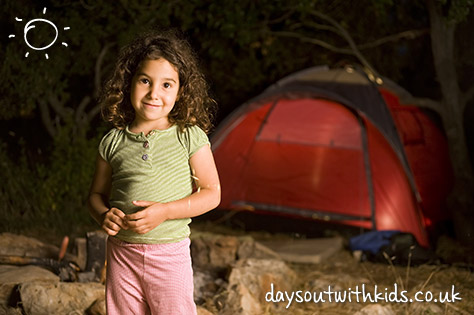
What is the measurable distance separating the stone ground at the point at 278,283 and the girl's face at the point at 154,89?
143 centimetres

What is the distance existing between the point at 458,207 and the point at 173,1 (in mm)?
3082

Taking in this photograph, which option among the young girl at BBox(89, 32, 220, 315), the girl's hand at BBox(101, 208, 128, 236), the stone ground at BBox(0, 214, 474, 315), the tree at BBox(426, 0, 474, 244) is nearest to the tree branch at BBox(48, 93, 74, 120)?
the stone ground at BBox(0, 214, 474, 315)

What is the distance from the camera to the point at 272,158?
6.49 metres

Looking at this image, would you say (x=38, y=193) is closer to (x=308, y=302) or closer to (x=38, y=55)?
(x=38, y=55)

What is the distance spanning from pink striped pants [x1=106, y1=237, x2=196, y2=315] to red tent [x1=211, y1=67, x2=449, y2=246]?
378 centimetres

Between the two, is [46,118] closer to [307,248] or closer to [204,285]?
[307,248]

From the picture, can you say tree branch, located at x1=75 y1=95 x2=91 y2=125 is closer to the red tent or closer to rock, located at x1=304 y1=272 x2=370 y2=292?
the red tent

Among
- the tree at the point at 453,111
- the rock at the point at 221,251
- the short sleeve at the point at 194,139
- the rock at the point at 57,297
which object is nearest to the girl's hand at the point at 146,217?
the short sleeve at the point at 194,139

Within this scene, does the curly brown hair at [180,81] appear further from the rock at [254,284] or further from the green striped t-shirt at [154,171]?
the rock at [254,284]

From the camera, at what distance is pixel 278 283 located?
388 centimetres

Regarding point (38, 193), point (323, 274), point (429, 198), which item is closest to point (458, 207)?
point (429, 198)

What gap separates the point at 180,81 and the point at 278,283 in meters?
2.14

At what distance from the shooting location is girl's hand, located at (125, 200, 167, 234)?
180 cm

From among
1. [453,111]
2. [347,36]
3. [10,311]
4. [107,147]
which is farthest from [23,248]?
[453,111]
